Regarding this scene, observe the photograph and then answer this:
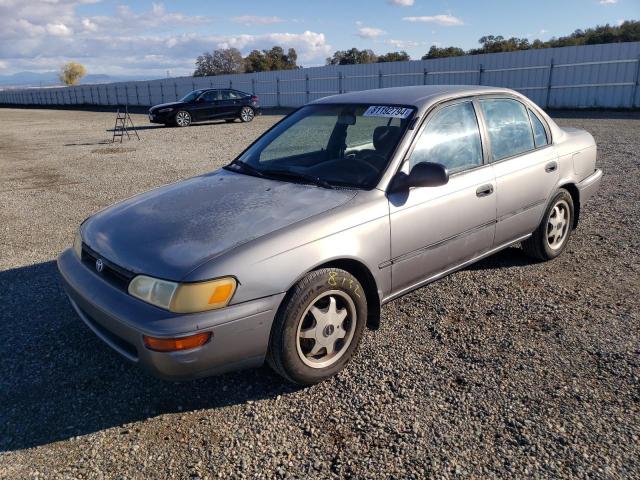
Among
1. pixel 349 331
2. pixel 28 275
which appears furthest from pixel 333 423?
pixel 28 275

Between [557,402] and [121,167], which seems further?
[121,167]

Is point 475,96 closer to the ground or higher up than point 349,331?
higher up

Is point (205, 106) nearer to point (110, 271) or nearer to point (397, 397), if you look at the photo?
point (110, 271)

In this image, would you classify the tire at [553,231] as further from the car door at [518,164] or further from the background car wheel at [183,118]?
the background car wheel at [183,118]

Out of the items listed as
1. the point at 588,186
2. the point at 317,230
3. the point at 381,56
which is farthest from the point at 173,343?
the point at 381,56

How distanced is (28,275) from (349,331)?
3338mm

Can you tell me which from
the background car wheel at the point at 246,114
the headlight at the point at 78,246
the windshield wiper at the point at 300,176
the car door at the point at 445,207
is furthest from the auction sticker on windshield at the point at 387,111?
the background car wheel at the point at 246,114

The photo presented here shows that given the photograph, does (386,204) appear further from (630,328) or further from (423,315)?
(630,328)

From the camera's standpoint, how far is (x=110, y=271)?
9.31 ft

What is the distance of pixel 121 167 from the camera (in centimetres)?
1102

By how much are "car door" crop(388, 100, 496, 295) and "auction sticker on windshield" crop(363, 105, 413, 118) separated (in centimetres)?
18

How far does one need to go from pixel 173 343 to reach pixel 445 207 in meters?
2.00

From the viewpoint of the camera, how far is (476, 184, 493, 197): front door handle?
12.0 ft

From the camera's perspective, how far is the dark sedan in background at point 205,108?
2056 centimetres
